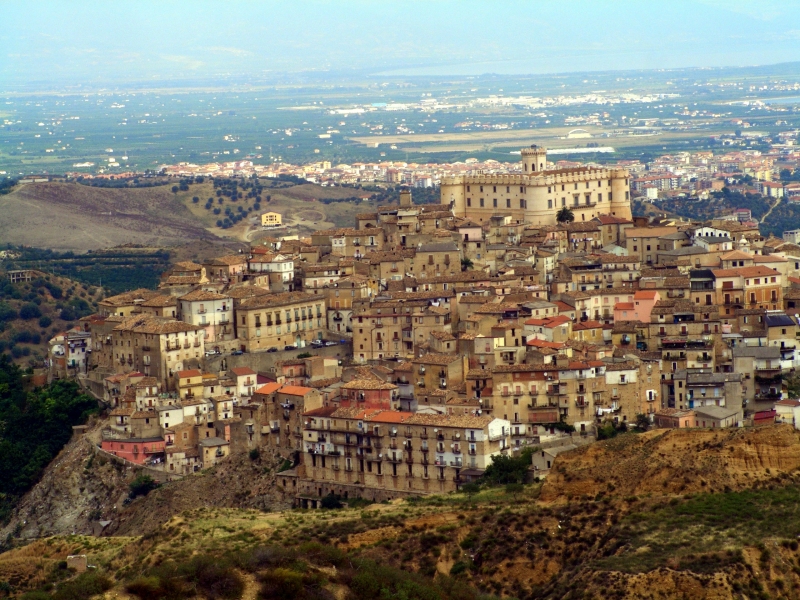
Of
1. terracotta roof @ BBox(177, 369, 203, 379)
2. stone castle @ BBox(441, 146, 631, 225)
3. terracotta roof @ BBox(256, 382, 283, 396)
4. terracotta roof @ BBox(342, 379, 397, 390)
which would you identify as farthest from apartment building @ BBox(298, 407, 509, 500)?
stone castle @ BBox(441, 146, 631, 225)

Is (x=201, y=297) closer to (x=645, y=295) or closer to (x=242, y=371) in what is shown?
(x=242, y=371)

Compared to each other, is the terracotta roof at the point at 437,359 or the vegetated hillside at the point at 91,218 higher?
the terracotta roof at the point at 437,359

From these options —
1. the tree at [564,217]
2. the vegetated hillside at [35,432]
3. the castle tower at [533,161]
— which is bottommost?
the vegetated hillside at [35,432]

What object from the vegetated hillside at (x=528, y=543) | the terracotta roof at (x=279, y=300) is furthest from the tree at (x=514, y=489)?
the terracotta roof at (x=279, y=300)

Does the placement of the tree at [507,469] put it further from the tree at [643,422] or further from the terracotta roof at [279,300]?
the terracotta roof at [279,300]

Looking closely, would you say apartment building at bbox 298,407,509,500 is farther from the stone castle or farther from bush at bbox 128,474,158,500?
the stone castle

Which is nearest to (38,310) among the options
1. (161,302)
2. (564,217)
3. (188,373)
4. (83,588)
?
(564,217)

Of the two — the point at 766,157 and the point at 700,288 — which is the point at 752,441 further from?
the point at 766,157
